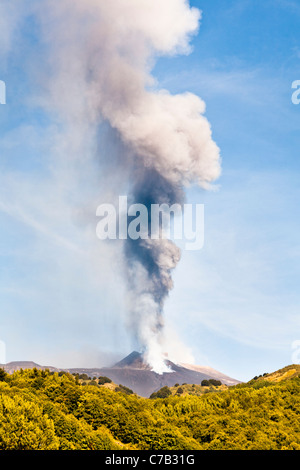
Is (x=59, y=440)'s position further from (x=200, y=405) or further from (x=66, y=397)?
(x=200, y=405)

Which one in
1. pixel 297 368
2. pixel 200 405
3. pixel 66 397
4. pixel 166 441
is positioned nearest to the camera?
pixel 166 441

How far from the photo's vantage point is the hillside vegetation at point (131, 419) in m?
43.7

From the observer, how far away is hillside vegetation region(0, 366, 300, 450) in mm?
43656

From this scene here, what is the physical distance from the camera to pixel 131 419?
53.2 meters

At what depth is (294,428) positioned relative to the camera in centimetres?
5959

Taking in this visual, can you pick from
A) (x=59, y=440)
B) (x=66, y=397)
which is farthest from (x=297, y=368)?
(x=59, y=440)
